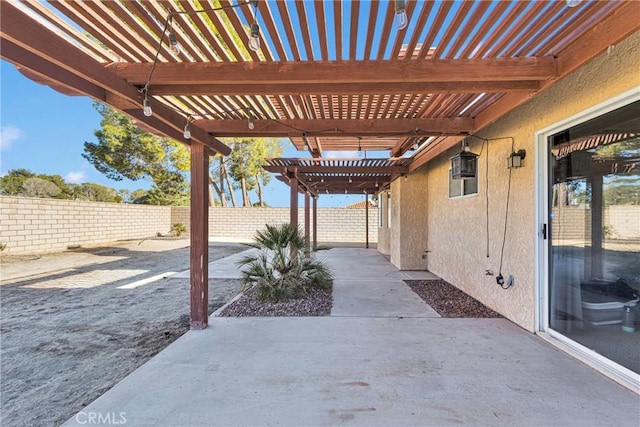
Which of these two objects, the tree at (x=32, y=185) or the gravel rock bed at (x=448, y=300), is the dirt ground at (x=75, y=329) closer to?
the gravel rock bed at (x=448, y=300)

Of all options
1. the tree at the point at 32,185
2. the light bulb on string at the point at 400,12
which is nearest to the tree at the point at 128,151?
the tree at the point at 32,185

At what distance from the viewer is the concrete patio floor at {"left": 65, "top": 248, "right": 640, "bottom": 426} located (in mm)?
2031

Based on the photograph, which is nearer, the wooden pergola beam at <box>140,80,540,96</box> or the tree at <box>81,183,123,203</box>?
the wooden pergola beam at <box>140,80,540,96</box>

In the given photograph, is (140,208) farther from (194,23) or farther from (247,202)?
(194,23)

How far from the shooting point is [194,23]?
6.69 ft

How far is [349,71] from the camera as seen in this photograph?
239cm

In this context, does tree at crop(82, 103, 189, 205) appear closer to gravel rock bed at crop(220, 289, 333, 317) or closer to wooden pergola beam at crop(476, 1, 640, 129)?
gravel rock bed at crop(220, 289, 333, 317)

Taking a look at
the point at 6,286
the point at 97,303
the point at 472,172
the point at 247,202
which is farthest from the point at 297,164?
Result: the point at 247,202

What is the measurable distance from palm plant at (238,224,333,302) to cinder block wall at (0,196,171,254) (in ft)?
31.6

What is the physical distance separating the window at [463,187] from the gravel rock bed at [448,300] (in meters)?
1.75

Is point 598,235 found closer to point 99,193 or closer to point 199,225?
point 199,225

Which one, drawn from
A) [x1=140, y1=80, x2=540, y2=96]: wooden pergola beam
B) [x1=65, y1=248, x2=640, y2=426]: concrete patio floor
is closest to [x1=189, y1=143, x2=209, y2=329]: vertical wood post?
[x1=65, y1=248, x2=640, y2=426]: concrete patio floor

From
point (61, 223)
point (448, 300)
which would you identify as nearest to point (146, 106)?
point (448, 300)

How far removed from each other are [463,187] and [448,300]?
2036 millimetres
